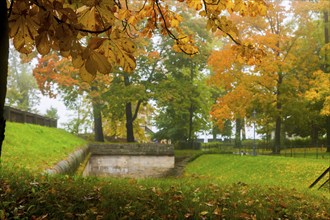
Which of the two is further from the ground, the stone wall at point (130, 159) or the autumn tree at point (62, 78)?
the autumn tree at point (62, 78)

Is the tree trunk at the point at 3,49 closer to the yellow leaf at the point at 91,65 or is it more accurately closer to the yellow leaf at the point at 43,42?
the yellow leaf at the point at 43,42

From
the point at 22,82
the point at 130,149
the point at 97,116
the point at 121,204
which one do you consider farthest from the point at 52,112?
the point at 121,204

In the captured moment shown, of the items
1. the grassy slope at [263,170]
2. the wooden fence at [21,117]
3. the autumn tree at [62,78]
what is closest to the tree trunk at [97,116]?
the autumn tree at [62,78]

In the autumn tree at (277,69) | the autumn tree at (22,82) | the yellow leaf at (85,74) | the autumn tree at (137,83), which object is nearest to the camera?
the yellow leaf at (85,74)

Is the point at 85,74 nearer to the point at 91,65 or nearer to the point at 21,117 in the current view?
A: the point at 91,65

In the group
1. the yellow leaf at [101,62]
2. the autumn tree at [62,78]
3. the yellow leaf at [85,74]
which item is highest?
the autumn tree at [62,78]

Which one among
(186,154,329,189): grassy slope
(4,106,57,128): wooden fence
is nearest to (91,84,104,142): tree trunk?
(4,106,57,128): wooden fence

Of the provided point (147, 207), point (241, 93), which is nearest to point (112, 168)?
point (241, 93)

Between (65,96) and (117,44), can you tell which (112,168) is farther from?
(117,44)

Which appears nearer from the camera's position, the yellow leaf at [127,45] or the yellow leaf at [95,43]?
the yellow leaf at [95,43]

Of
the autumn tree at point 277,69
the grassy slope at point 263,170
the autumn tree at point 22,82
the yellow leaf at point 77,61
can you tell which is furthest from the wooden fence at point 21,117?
the autumn tree at point 22,82

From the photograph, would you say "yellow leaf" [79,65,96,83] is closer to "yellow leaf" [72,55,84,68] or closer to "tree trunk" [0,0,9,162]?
"yellow leaf" [72,55,84,68]

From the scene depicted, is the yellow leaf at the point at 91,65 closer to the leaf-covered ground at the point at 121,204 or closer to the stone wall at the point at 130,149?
the leaf-covered ground at the point at 121,204

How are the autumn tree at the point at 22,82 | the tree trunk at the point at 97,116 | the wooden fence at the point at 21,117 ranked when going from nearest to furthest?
the wooden fence at the point at 21,117 < the tree trunk at the point at 97,116 < the autumn tree at the point at 22,82
